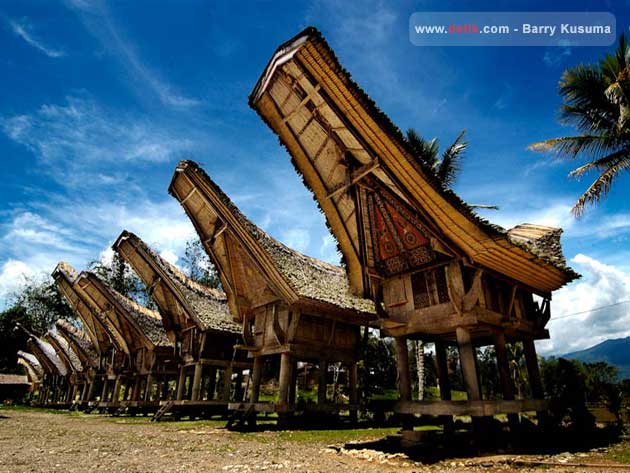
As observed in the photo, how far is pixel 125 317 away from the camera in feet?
67.5

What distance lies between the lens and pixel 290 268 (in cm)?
1254

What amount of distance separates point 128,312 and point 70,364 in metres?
15.9

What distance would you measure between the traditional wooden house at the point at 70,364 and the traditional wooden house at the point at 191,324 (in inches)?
670

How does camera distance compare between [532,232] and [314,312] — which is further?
[314,312]

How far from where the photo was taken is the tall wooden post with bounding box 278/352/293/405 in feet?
37.8

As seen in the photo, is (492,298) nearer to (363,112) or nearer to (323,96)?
(363,112)

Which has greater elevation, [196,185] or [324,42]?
[196,185]

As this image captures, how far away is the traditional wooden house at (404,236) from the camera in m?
6.51

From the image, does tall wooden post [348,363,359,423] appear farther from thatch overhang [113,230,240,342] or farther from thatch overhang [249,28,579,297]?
thatch overhang [249,28,579,297]

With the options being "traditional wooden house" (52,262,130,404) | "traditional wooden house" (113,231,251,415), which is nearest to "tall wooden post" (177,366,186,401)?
"traditional wooden house" (113,231,251,415)

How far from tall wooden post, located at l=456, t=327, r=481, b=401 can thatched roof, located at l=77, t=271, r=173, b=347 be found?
53.8 ft

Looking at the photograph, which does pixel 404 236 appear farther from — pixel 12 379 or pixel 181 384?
pixel 12 379

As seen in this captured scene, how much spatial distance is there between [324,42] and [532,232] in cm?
651

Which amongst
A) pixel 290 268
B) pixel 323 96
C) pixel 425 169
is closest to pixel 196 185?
pixel 290 268
